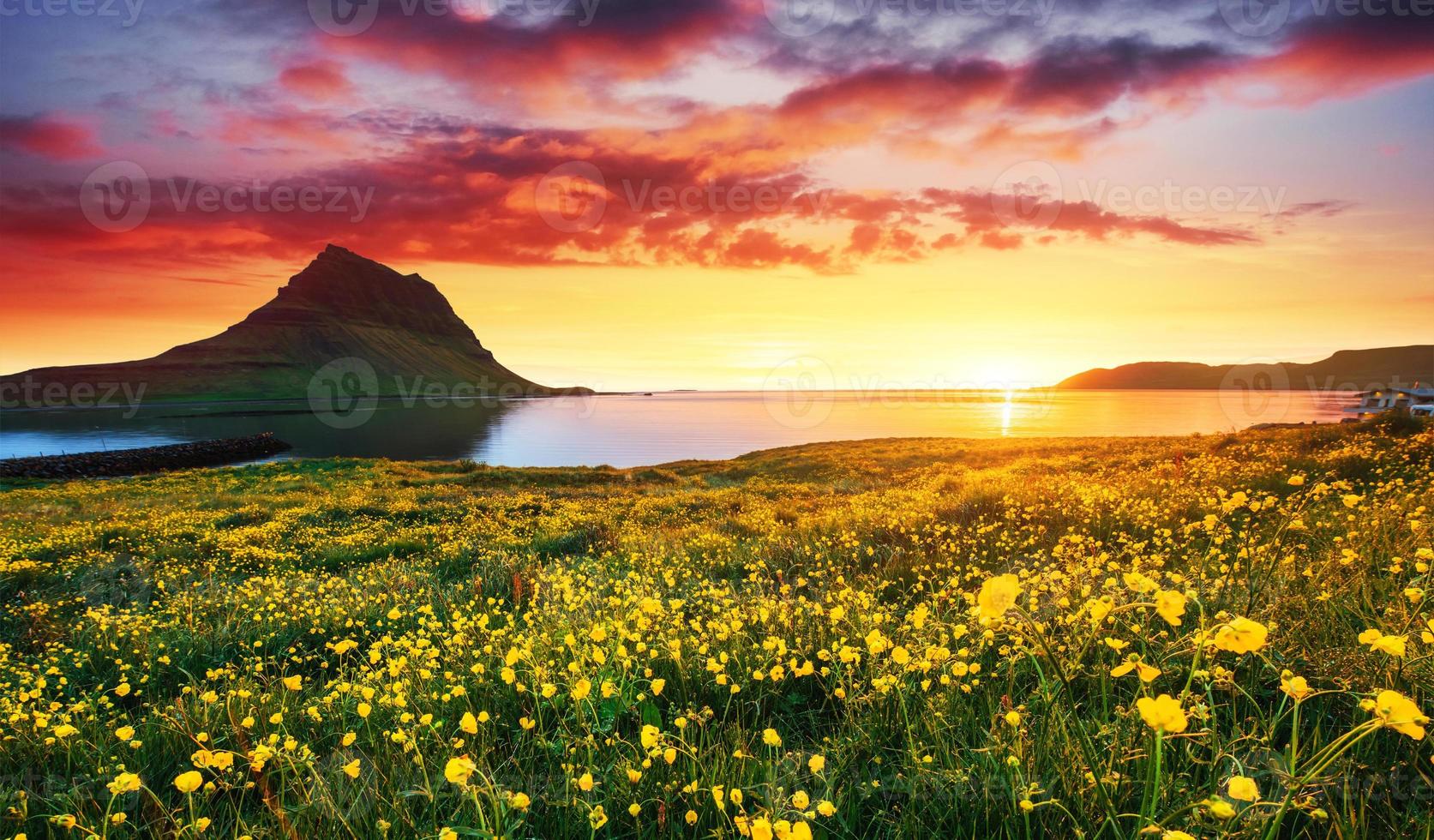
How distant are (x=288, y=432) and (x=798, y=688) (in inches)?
3886

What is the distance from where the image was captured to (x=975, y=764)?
263cm

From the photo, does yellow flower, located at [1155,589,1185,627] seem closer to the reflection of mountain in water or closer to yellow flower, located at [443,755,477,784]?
yellow flower, located at [443,755,477,784]

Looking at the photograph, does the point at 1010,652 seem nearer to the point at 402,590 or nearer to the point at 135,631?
the point at 402,590

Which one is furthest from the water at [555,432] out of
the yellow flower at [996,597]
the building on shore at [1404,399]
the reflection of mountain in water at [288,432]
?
the yellow flower at [996,597]

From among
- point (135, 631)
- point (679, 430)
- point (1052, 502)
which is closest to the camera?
point (135, 631)

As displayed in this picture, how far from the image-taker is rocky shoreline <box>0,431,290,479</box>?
134 ft

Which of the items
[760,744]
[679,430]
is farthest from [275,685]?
[679,430]

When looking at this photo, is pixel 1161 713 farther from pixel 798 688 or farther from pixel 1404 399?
pixel 1404 399

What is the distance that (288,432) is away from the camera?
83000mm

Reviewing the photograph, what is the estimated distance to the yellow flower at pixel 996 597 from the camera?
152cm

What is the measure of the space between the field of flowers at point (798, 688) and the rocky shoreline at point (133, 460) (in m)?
46.1

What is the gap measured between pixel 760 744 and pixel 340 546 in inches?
470

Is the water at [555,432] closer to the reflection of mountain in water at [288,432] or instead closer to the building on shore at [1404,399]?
the reflection of mountain in water at [288,432]
